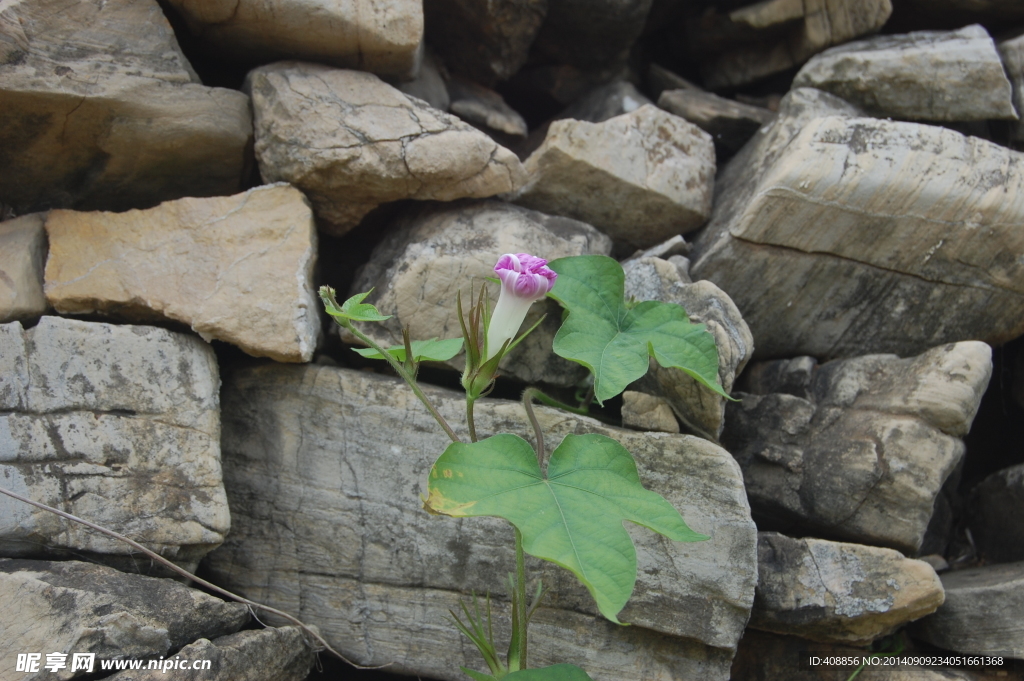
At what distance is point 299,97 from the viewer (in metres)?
1.97

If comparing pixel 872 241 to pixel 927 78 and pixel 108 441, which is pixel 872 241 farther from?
pixel 108 441

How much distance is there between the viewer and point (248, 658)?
1.62 meters

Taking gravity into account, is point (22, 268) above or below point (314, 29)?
below

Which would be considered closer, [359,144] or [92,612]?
[92,612]

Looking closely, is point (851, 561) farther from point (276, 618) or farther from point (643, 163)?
point (276, 618)

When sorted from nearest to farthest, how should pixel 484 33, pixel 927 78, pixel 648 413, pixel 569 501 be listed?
1. pixel 569 501
2. pixel 648 413
3. pixel 927 78
4. pixel 484 33

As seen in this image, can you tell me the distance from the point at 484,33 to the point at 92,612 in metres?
2.17

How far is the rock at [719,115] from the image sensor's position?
8.37 ft

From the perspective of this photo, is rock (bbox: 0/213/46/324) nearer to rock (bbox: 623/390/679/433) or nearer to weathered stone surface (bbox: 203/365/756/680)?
weathered stone surface (bbox: 203/365/756/680)

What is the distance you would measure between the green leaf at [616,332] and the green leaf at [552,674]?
606 mm

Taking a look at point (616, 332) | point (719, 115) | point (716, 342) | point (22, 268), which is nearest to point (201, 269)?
point (22, 268)

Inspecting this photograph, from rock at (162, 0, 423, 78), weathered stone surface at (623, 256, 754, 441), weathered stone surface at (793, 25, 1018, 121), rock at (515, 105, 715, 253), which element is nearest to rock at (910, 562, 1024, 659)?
weathered stone surface at (623, 256, 754, 441)

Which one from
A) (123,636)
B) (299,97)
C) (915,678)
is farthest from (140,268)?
(915,678)

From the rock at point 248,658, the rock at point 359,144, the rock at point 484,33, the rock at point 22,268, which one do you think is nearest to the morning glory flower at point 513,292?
the rock at point 359,144
